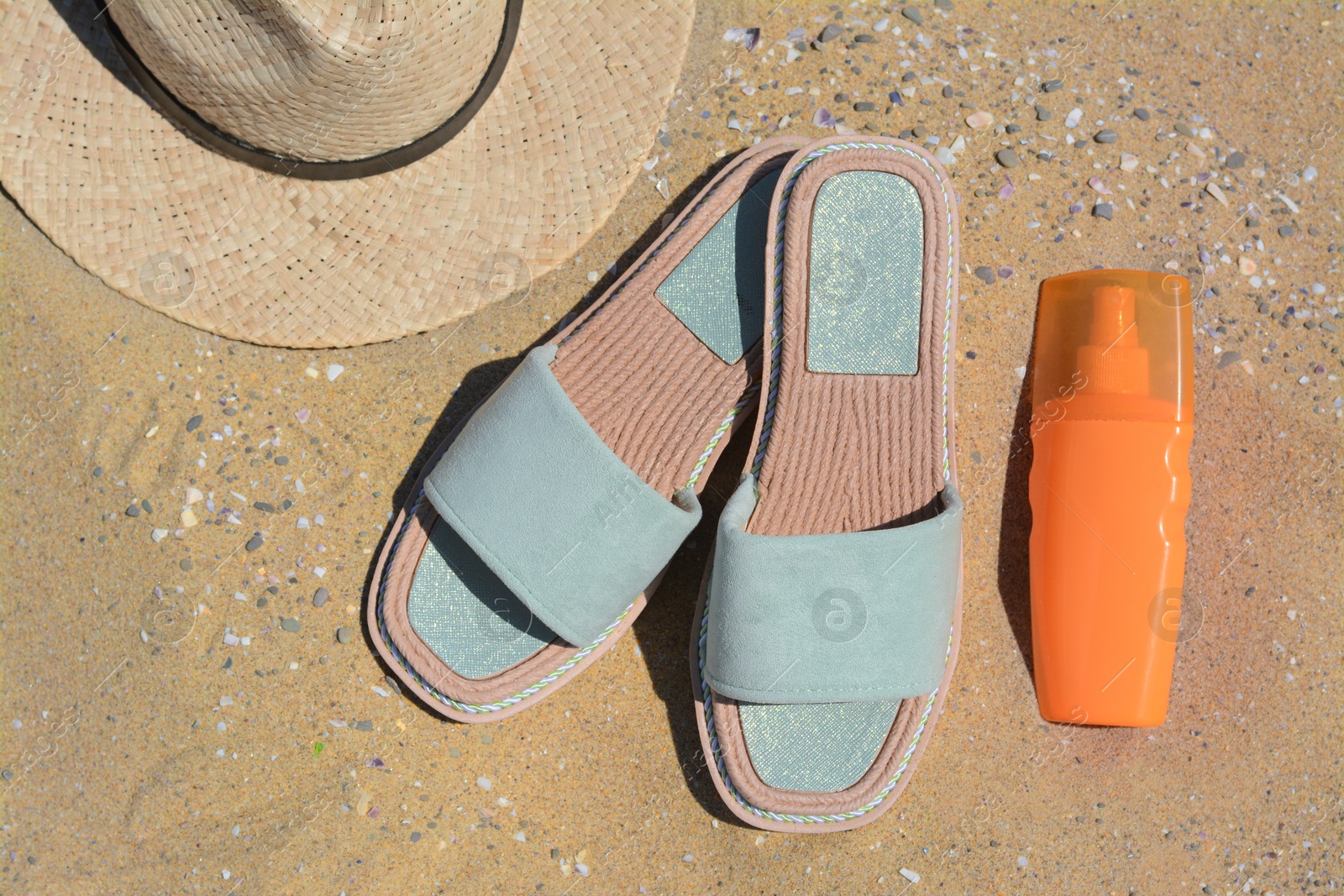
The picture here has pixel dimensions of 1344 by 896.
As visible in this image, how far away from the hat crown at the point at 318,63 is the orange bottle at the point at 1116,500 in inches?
44.4

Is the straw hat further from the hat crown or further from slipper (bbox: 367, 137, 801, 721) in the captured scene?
slipper (bbox: 367, 137, 801, 721)

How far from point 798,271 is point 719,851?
1.04 m

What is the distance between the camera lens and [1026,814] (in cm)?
164

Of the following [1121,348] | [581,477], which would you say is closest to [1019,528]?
[1121,348]

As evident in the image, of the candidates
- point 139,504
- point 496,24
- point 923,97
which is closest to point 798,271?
point 923,97

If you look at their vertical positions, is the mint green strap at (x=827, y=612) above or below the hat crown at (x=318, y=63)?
below

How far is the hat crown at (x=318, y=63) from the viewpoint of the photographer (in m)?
1.11

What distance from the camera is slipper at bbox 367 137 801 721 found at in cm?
142

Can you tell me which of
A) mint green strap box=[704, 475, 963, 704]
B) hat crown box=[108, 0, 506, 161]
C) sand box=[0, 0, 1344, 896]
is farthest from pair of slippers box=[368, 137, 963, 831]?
hat crown box=[108, 0, 506, 161]

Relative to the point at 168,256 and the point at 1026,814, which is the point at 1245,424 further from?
the point at 168,256

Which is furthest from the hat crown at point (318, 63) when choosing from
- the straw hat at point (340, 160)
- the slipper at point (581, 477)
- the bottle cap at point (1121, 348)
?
the bottle cap at point (1121, 348)

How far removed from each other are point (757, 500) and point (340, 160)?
2.77 ft

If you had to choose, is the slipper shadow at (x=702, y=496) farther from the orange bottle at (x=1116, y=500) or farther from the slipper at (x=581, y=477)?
the orange bottle at (x=1116, y=500)

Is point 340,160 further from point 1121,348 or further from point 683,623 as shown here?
point 1121,348
